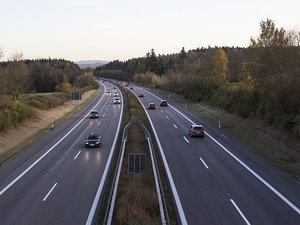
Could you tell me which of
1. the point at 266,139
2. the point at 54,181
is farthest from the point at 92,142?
the point at 266,139

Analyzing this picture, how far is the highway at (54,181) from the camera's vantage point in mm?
18312

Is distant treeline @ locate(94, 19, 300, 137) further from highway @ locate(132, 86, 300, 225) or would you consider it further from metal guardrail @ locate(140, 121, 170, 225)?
metal guardrail @ locate(140, 121, 170, 225)

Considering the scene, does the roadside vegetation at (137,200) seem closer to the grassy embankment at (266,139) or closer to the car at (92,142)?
the car at (92,142)

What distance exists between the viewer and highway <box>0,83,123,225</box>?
18.3m

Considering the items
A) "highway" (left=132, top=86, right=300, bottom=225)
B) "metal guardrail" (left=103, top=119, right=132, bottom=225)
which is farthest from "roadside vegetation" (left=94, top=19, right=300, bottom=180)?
"metal guardrail" (left=103, top=119, right=132, bottom=225)

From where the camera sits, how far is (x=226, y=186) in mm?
22844

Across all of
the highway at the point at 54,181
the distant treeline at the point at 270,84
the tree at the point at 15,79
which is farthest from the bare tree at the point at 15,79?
the distant treeline at the point at 270,84

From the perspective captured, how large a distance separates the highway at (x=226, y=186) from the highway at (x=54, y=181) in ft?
A: 14.2

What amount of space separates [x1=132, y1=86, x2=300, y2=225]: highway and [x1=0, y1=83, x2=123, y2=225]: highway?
4321 millimetres

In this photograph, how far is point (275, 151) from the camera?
108ft

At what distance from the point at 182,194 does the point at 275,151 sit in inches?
555

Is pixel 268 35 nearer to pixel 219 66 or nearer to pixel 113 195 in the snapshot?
pixel 219 66

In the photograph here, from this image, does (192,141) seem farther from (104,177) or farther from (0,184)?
(0,184)

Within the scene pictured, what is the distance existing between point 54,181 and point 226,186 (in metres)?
9.60
